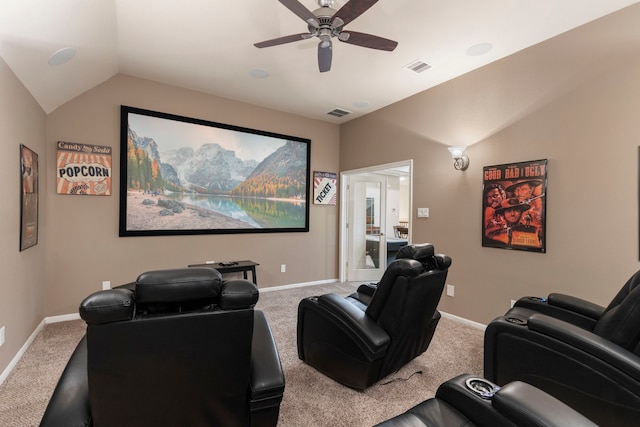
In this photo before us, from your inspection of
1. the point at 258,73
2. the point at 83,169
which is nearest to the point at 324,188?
the point at 258,73

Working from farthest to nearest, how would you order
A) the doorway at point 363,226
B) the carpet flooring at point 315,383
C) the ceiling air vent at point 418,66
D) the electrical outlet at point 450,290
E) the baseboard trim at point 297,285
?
1. the doorway at point 363,226
2. the baseboard trim at point 297,285
3. the electrical outlet at point 450,290
4. the ceiling air vent at point 418,66
5. the carpet flooring at point 315,383

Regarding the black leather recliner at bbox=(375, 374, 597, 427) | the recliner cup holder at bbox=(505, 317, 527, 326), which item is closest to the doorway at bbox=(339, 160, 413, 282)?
the recliner cup holder at bbox=(505, 317, 527, 326)

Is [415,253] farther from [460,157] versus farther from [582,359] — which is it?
[460,157]

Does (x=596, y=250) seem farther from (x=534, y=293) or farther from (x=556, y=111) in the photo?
(x=556, y=111)

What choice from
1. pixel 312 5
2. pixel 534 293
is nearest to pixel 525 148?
pixel 534 293

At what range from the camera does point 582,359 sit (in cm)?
155

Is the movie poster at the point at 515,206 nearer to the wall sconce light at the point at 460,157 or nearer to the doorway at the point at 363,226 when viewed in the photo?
the wall sconce light at the point at 460,157

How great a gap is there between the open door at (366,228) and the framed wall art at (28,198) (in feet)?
14.0

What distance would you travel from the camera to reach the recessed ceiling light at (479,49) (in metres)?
2.99

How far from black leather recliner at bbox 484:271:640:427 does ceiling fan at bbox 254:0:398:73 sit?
2.27m

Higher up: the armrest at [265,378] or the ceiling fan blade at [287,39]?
the ceiling fan blade at [287,39]

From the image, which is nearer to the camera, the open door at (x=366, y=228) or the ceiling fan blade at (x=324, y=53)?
the ceiling fan blade at (x=324, y=53)

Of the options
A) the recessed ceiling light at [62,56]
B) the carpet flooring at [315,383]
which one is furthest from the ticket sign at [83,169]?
the carpet flooring at [315,383]

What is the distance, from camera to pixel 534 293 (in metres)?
2.99
